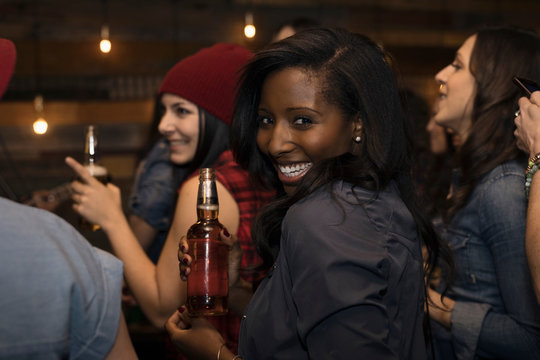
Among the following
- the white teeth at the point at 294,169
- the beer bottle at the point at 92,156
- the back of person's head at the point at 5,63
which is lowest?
the beer bottle at the point at 92,156

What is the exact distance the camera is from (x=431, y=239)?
1.46 m

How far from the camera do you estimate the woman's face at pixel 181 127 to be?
6.85 ft

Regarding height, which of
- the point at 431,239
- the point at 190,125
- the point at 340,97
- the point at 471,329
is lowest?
the point at 471,329

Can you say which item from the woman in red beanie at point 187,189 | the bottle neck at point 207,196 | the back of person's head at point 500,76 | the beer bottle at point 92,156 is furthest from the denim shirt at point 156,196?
the back of person's head at point 500,76

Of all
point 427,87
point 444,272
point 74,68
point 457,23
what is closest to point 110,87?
point 74,68

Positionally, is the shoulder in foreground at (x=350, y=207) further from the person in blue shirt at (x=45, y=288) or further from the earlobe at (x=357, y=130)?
the person in blue shirt at (x=45, y=288)

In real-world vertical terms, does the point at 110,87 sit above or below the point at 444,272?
above

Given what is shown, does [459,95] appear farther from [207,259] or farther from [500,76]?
[207,259]

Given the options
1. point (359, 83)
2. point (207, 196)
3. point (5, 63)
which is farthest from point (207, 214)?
point (5, 63)

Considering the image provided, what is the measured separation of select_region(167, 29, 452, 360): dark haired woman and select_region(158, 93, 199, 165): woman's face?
0.54 meters

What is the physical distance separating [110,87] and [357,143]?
3366 mm

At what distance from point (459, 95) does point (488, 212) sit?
473 millimetres

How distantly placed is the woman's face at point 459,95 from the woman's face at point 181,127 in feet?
2.71

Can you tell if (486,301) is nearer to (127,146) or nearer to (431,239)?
(431,239)
